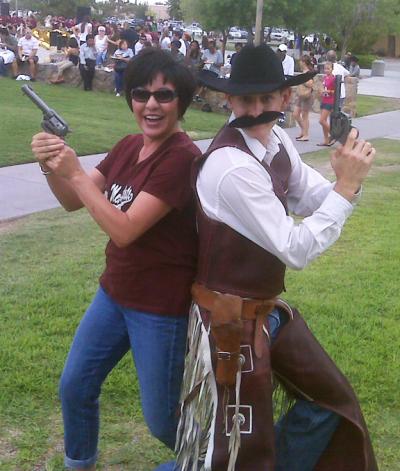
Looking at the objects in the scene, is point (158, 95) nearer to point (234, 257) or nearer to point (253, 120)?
point (253, 120)

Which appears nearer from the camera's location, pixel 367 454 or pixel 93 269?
pixel 367 454

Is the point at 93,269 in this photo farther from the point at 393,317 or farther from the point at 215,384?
the point at 215,384

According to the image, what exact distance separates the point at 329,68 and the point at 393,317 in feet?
30.7

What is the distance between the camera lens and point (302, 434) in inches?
106

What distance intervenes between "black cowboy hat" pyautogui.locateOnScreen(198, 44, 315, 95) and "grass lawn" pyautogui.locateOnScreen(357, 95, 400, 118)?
55.1ft

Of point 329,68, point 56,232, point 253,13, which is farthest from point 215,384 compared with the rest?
point 253,13

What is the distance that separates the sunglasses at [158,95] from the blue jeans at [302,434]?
802mm

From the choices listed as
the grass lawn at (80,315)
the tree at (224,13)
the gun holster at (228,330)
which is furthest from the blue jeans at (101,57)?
the gun holster at (228,330)

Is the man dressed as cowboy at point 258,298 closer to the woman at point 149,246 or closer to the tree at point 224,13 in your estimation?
the woman at point 149,246

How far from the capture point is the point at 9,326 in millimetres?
4688

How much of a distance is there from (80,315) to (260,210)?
2.91m

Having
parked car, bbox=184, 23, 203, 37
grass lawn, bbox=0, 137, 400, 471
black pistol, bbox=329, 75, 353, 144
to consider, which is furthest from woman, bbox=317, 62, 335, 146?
parked car, bbox=184, 23, 203, 37

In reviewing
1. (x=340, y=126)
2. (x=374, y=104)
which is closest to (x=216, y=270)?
(x=340, y=126)

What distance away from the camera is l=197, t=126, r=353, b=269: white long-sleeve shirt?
7.23 feet
